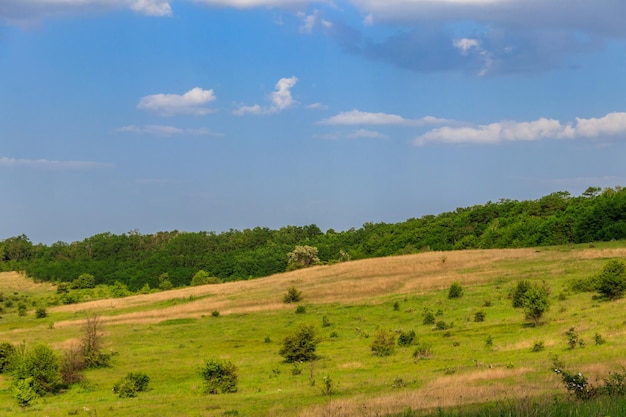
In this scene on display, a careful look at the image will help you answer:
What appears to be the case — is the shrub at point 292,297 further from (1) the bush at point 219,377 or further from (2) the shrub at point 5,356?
(1) the bush at point 219,377

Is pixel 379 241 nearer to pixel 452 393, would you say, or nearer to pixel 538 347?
pixel 538 347

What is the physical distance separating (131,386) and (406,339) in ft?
65.5

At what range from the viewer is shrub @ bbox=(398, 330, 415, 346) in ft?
152

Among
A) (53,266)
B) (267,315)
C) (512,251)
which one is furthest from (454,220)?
(53,266)

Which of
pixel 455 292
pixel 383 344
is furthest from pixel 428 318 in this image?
pixel 383 344

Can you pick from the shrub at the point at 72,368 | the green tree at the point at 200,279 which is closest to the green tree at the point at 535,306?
the shrub at the point at 72,368

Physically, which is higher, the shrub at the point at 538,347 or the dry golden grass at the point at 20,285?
the dry golden grass at the point at 20,285

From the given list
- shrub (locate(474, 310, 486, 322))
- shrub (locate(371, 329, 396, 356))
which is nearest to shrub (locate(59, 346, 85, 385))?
shrub (locate(371, 329, 396, 356))

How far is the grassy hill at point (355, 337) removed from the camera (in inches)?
1081

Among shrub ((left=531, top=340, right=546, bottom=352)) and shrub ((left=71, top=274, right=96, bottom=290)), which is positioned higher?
shrub ((left=71, top=274, right=96, bottom=290))

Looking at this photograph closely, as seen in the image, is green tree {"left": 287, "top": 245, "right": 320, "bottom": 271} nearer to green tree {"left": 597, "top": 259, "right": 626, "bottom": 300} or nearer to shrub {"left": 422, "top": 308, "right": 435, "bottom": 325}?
shrub {"left": 422, "top": 308, "right": 435, "bottom": 325}

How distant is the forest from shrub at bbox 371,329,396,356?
69.6 m

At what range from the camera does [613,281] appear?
166 feet

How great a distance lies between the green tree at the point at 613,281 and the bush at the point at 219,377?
3173 centimetres
